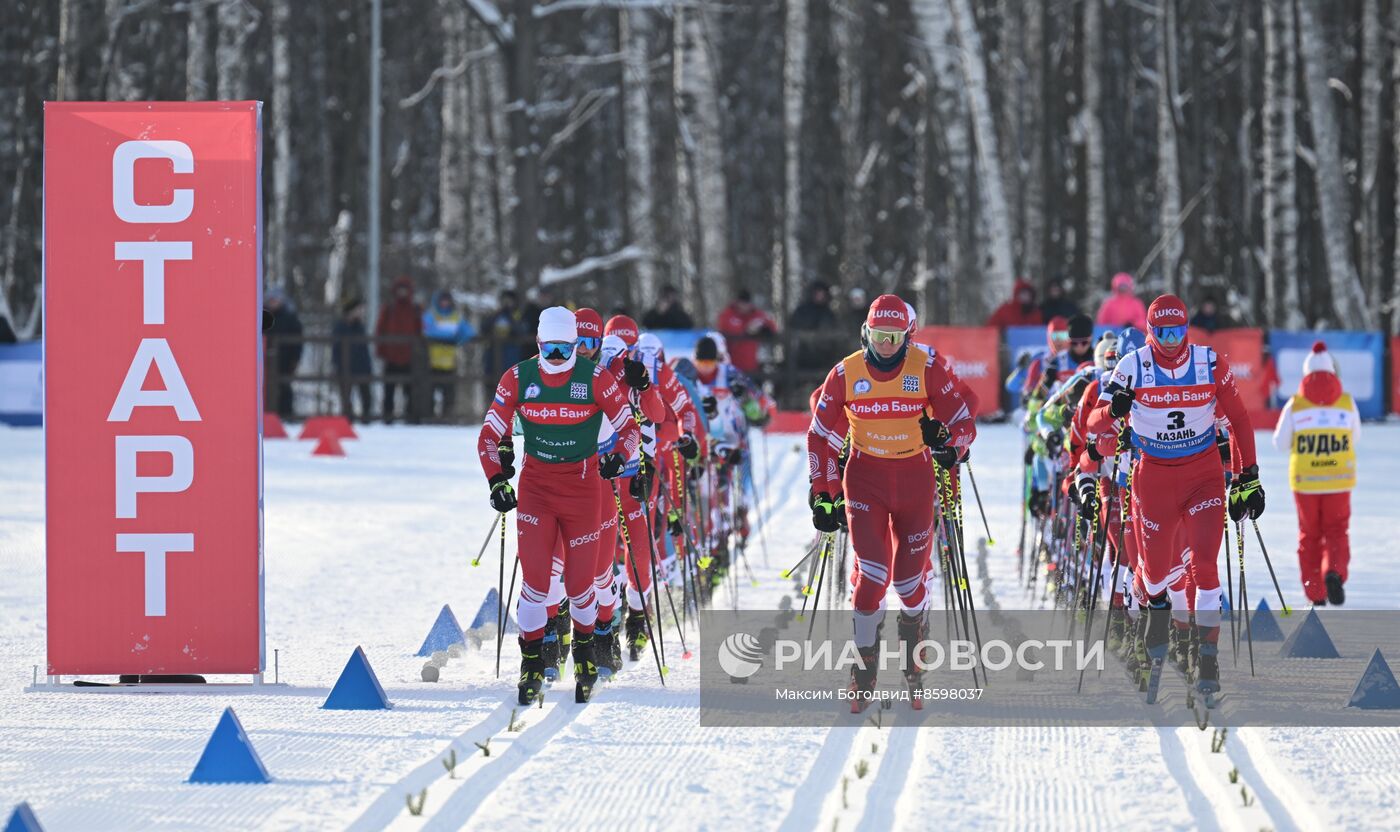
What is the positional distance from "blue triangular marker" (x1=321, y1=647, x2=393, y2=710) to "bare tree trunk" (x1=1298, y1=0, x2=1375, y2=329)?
68.4 ft

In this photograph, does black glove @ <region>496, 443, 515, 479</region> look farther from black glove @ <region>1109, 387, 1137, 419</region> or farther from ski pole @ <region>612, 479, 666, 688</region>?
black glove @ <region>1109, 387, 1137, 419</region>

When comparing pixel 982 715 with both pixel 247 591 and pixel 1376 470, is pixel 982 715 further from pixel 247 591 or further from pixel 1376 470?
pixel 1376 470

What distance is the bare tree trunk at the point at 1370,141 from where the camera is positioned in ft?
116

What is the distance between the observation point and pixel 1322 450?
13484mm

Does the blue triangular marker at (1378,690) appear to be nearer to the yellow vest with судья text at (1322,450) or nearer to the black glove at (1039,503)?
the yellow vest with судья text at (1322,450)

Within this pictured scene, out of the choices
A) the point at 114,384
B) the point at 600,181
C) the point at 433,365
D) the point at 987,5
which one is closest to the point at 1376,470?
the point at 433,365

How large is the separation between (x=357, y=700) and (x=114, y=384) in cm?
196

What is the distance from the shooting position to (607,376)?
10.1 m

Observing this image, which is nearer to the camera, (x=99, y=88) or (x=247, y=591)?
(x=247, y=591)

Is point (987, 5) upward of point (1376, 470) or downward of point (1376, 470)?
upward

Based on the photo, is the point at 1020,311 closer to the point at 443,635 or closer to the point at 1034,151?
the point at 1034,151

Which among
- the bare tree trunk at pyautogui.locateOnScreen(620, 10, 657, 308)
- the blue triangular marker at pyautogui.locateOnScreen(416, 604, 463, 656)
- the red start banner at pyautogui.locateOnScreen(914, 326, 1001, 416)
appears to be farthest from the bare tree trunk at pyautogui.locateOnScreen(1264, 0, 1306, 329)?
the blue triangular marker at pyautogui.locateOnScreen(416, 604, 463, 656)

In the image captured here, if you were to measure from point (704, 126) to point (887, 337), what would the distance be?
1985 cm

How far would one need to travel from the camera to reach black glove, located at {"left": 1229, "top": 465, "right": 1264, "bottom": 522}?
9.89 metres
